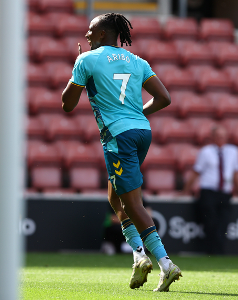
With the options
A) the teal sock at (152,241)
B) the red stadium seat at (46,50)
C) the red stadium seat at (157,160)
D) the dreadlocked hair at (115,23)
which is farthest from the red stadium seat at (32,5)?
the teal sock at (152,241)

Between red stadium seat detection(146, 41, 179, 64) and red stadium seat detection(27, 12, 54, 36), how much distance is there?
6.46 ft

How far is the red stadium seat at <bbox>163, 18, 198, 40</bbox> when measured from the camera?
11.5m

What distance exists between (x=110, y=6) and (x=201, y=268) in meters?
8.06

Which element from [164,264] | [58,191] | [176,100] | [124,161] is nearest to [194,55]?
[176,100]

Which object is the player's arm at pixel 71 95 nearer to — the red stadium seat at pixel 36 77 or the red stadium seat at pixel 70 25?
the red stadium seat at pixel 36 77

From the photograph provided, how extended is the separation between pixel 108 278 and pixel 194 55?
23.6 ft

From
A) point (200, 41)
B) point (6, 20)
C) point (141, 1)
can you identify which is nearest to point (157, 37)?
point (200, 41)

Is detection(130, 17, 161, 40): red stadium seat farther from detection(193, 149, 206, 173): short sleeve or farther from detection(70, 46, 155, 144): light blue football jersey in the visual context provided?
detection(70, 46, 155, 144): light blue football jersey

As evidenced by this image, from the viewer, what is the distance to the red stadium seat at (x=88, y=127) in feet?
30.2

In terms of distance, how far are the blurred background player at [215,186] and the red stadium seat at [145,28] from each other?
4060mm

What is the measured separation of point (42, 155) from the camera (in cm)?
877

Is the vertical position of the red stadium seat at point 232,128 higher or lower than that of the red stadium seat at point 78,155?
higher

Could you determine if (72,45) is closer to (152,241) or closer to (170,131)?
(170,131)

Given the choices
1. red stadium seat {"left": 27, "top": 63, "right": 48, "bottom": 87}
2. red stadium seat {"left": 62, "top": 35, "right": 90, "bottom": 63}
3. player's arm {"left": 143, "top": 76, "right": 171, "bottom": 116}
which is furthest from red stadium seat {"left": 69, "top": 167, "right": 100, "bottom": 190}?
player's arm {"left": 143, "top": 76, "right": 171, "bottom": 116}
